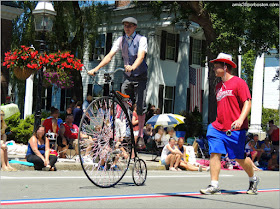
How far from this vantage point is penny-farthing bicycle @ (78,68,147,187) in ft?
26.2

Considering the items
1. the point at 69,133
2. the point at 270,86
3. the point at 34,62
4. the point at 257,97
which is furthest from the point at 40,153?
the point at 270,86

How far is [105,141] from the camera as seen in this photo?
326 inches

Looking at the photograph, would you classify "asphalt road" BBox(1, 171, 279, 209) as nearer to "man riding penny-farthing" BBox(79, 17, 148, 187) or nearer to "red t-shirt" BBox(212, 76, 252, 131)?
"man riding penny-farthing" BBox(79, 17, 148, 187)

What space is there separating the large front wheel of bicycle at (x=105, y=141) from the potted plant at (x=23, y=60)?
801 cm

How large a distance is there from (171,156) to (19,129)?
22.3 ft

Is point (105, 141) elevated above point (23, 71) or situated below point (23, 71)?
below

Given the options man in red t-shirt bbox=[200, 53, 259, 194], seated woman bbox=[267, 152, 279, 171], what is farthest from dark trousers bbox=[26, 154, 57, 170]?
seated woman bbox=[267, 152, 279, 171]

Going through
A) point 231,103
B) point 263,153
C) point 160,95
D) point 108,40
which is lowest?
point 263,153

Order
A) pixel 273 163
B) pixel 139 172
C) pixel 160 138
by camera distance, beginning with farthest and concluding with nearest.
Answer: pixel 273 163
pixel 160 138
pixel 139 172

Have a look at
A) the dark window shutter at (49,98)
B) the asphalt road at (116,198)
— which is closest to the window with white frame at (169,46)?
the dark window shutter at (49,98)

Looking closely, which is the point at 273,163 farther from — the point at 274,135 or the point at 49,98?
the point at 49,98

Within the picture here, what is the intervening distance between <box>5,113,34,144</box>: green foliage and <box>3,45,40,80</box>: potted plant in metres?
5.17

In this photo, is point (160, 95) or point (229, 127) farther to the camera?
point (160, 95)

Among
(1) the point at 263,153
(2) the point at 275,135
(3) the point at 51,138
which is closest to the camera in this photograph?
(3) the point at 51,138
